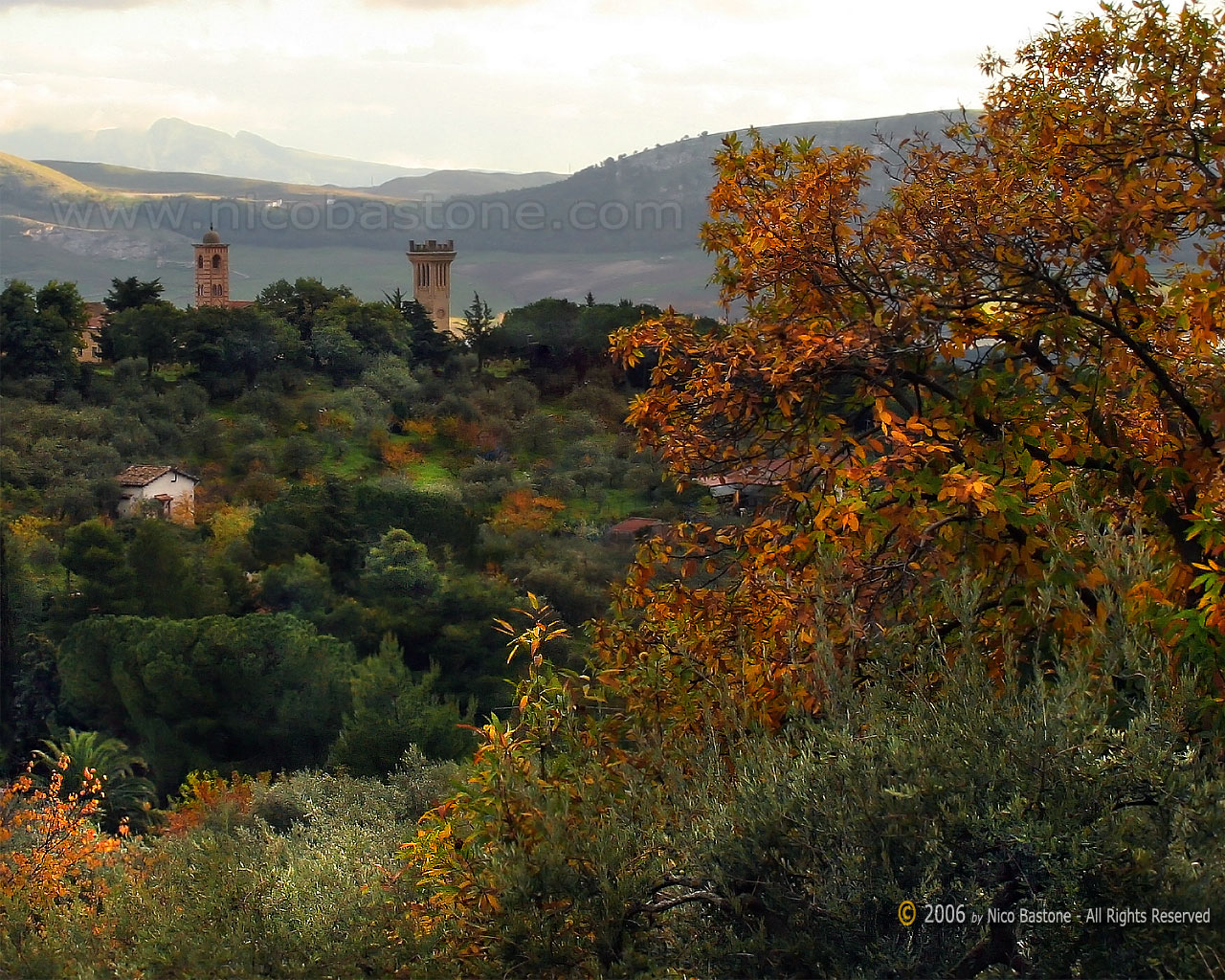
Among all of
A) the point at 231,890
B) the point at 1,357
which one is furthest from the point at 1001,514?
the point at 1,357

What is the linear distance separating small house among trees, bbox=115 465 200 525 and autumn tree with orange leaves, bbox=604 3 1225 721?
99.3 ft

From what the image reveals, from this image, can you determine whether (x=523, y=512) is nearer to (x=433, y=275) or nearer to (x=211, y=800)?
(x=211, y=800)

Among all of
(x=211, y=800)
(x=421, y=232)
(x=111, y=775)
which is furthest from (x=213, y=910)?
(x=421, y=232)

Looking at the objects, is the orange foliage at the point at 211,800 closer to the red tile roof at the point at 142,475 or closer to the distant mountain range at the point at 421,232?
the red tile roof at the point at 142,475

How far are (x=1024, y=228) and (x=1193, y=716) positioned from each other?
1.97m

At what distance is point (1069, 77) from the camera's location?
524 centimetres

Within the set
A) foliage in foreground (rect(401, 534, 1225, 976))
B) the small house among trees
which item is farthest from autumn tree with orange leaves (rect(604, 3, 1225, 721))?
the small house among trees

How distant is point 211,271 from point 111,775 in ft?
123

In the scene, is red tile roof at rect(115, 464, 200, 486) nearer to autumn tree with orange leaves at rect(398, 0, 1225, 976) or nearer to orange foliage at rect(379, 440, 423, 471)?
orange foliage at rect(379, 440, 423, 471)

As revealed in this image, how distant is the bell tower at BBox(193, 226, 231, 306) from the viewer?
52.7 metres

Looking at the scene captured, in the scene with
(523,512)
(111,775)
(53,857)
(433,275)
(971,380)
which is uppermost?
(433,275)

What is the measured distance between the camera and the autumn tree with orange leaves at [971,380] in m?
3.77

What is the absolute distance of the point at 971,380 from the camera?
457 cm

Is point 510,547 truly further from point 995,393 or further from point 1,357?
point 995,393
